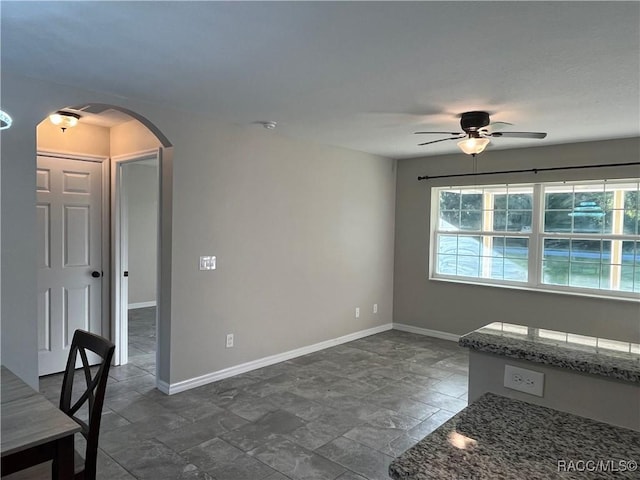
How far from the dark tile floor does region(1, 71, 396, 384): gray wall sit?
394 millimetres

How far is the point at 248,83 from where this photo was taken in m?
2.74

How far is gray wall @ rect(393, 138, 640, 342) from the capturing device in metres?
4.31

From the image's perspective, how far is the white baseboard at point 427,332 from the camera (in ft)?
17.9

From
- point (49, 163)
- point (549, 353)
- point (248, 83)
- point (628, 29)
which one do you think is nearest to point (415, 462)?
point (549, 353)

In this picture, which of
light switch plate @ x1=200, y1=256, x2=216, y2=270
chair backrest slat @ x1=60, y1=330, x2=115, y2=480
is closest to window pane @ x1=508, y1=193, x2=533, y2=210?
light switch plate @ x1=200, y1=256, x2=216, y2=270

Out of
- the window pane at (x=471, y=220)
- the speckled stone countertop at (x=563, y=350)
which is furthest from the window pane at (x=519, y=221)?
the speckled stone countertop at (x=563, y=350)

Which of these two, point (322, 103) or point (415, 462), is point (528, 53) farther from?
point (415, 462)

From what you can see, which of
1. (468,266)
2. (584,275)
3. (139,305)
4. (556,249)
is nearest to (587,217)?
(556,249)

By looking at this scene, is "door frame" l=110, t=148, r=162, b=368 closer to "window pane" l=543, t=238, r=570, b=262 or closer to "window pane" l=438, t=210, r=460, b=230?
"window pane" l=438, t=210, r=460, b=230

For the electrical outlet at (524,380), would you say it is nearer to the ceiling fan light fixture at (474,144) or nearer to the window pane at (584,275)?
the ceiling fan light fixture at (474,144)

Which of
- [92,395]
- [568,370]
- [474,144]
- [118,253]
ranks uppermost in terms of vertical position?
[474,144]

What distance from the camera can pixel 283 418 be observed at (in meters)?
3.16

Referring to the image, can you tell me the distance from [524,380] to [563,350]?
149mm

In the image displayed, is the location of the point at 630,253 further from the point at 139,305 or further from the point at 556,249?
the point at 139,305
